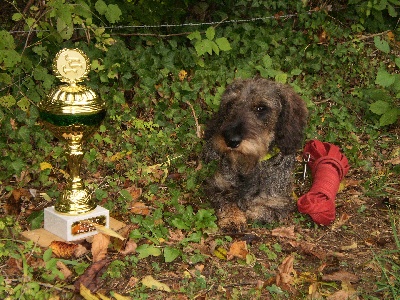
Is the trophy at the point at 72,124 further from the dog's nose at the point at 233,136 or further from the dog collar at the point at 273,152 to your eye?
the dog collar at the point at 273,152

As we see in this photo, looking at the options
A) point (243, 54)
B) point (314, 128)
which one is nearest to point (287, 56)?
point (243, 54)

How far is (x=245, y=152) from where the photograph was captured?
158 inches

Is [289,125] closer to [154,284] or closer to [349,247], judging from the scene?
[349,247]

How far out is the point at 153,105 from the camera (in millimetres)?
6098

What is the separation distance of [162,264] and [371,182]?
262 cm

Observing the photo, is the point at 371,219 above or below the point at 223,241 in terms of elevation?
above

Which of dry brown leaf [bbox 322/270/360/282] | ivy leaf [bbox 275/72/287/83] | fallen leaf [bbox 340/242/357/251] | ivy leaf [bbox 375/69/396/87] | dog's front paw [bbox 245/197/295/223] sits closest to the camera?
dry brown leaf [bbox 322/270/360/282]

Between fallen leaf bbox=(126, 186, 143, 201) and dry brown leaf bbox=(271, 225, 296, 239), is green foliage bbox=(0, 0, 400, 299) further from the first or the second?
dry brown leaf bbox=(271, 225, 296, 239)

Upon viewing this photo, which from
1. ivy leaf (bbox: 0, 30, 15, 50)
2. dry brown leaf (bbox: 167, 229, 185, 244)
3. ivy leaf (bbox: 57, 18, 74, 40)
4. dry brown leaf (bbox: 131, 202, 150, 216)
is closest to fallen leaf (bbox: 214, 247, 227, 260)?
dry brown leaf (bbox: 167, 229, 185, 244)

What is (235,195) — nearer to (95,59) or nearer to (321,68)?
(95,59)

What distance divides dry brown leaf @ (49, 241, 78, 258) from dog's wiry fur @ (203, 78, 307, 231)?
3.67 ft

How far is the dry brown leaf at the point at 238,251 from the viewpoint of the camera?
12.5 feet

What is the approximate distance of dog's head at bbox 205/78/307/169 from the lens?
402 centimetres

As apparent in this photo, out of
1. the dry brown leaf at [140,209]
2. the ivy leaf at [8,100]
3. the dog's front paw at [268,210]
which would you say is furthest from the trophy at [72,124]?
the dog's front paw at [268,210]
